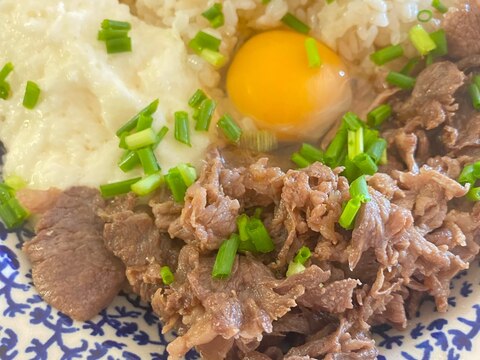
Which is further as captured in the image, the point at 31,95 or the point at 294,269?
the point at 31,95

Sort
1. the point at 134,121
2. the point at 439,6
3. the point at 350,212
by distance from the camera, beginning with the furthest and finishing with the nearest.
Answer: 1. the point at 439,6
2. the point at 134,121
3. the point at 350,212

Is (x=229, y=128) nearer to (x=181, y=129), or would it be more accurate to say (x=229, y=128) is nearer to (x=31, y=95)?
(x=181, y=129)

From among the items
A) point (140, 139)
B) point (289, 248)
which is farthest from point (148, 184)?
point (289, 248)

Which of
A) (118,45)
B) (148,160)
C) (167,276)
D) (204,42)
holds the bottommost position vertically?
(167,276)

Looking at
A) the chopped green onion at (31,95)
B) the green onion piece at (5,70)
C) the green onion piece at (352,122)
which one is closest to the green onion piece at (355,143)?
the green onion piece at (352,122)

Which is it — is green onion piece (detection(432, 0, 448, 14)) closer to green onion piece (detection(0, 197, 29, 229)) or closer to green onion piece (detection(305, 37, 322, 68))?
green onion piece (detection(305, 37, 322, 68))

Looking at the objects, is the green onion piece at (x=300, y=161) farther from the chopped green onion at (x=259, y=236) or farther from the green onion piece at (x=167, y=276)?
the green onion piece at (x=167, y=276)

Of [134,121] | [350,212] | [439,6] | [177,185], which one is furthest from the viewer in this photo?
[439,6]
